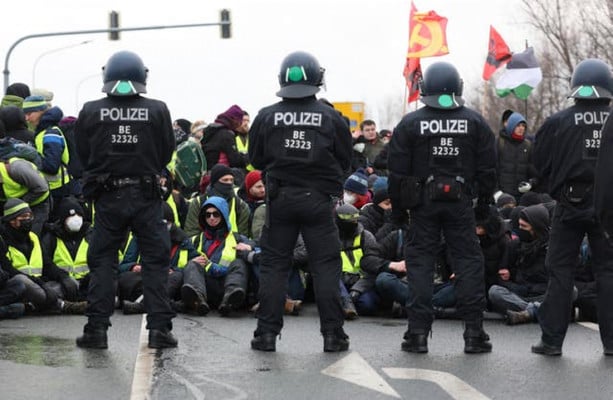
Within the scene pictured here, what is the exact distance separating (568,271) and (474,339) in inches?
34.5

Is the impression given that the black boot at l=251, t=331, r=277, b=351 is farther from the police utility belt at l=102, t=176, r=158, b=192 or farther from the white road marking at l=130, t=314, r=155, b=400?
the police utility belt at l=102, t=176, r=158, b=192

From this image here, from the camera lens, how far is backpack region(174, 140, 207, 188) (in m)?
15.9

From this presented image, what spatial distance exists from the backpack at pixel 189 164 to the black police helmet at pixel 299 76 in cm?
608

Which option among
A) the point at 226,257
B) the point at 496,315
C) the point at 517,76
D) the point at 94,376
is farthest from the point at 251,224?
the point at 517,76

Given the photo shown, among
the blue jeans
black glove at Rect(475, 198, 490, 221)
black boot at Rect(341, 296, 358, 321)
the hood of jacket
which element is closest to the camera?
black glove at Rect(475, 198, 490, 221)

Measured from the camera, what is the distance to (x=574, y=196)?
979 cm

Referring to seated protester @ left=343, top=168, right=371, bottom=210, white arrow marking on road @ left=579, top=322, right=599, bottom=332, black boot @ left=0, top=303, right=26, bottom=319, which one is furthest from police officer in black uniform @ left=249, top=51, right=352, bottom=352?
seated protester @ left=343, top=168, right=371, bottom=210

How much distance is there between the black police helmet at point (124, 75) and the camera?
9.80 m

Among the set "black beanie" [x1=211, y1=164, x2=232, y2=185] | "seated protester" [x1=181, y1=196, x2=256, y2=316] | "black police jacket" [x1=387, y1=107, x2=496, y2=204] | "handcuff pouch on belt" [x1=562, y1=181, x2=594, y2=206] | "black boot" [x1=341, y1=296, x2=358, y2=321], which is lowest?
"black boot" [x1=341, y1=296, x2=358, y2=321]

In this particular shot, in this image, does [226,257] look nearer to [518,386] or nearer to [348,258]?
[348,258]

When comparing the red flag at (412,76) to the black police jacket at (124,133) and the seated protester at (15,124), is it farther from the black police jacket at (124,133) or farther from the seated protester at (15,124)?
the black police jacket at (124,133)

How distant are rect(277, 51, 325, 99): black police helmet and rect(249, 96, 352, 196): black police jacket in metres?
0.09

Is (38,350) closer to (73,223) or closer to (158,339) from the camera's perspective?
(158,339)

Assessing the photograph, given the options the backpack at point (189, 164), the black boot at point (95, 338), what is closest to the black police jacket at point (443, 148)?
the black boot at point (95, 338)
